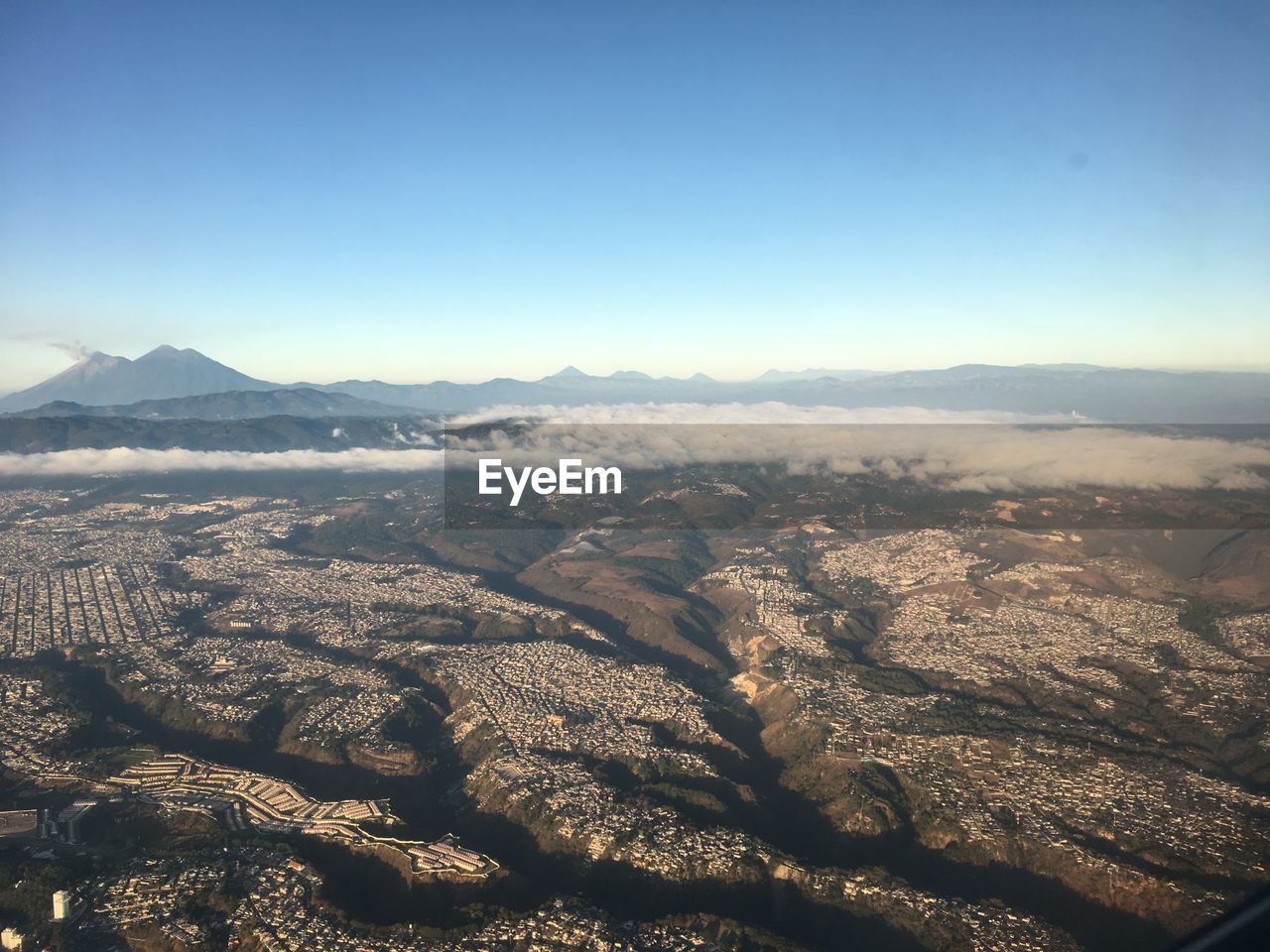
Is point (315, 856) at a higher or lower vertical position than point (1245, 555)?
lower

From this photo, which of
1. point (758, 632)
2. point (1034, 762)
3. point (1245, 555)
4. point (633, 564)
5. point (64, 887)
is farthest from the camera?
point (633, 564)

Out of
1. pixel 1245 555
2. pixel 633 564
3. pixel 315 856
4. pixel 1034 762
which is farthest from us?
pixel 633 564

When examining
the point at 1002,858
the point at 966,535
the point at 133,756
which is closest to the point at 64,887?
the point at 133,756

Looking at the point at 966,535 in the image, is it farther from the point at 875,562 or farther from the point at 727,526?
the point at 727,526

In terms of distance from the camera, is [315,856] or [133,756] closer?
[315,856]

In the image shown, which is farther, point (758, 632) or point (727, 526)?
point (727, 526)

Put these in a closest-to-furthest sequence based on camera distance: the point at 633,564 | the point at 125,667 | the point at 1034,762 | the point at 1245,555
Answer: the point at 1034,762
the point at 125,667
the point at 1245,555
the point at 633,564

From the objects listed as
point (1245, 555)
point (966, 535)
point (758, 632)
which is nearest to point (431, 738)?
point (758, 632)

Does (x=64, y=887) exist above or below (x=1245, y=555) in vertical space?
below

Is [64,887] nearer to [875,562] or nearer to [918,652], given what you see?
[918,652]
